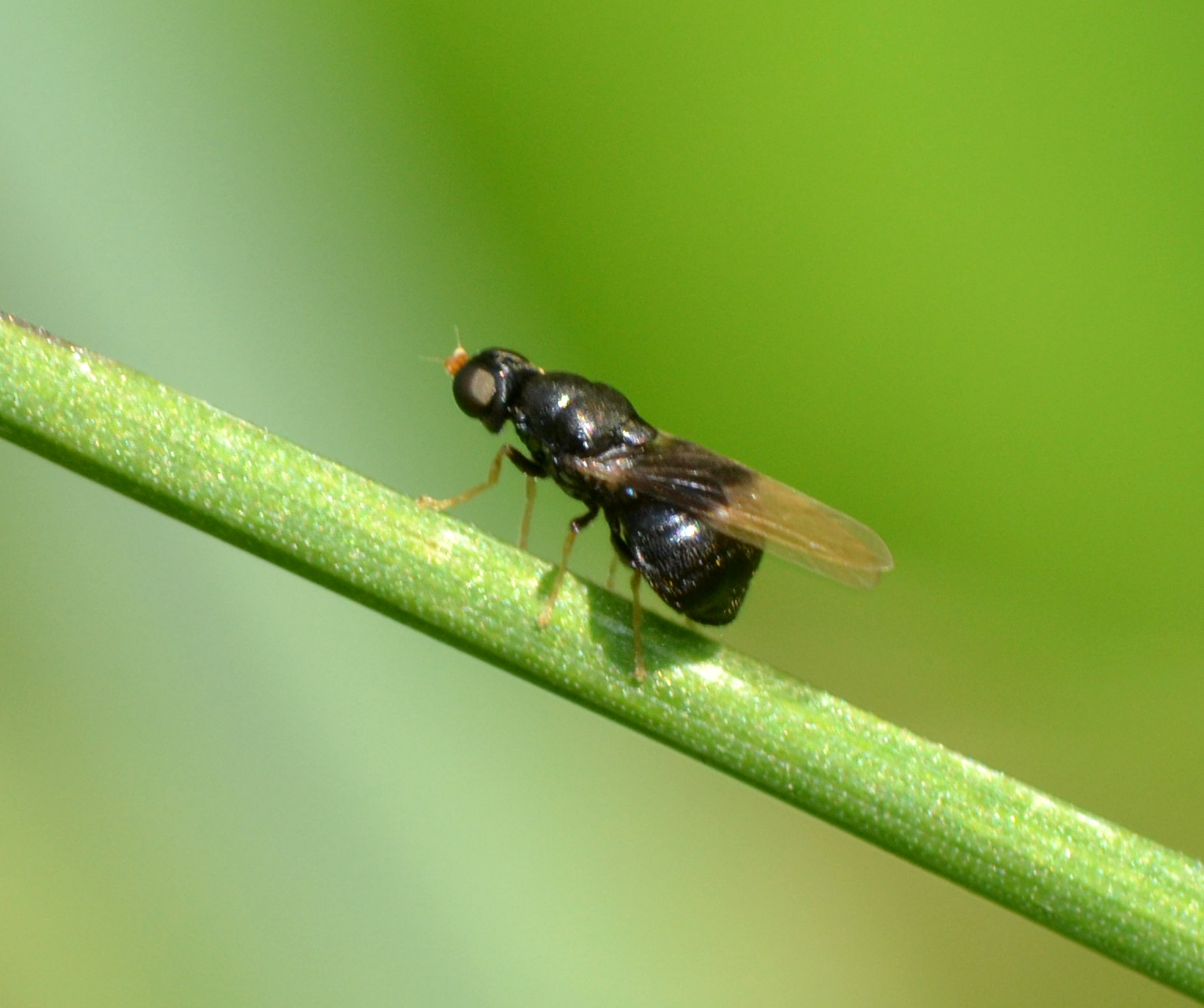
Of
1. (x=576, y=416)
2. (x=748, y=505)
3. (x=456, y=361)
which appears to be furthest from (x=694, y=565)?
(x=456, y=361)

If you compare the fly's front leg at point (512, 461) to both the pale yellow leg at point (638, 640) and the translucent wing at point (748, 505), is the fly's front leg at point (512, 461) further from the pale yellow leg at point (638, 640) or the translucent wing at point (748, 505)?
the pale yellow leg at point (638, 640)

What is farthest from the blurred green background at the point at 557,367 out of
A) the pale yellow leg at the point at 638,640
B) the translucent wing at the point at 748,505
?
the pale yellow leg at the point at 638,640

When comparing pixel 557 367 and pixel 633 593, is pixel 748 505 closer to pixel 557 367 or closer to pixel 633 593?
pixel 633 593

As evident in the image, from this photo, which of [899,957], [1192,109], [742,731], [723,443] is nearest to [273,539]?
[742,731]

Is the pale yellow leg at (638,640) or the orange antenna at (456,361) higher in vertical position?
the orange antenna at (456,361)

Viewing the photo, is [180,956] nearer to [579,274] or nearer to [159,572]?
[159,572]
